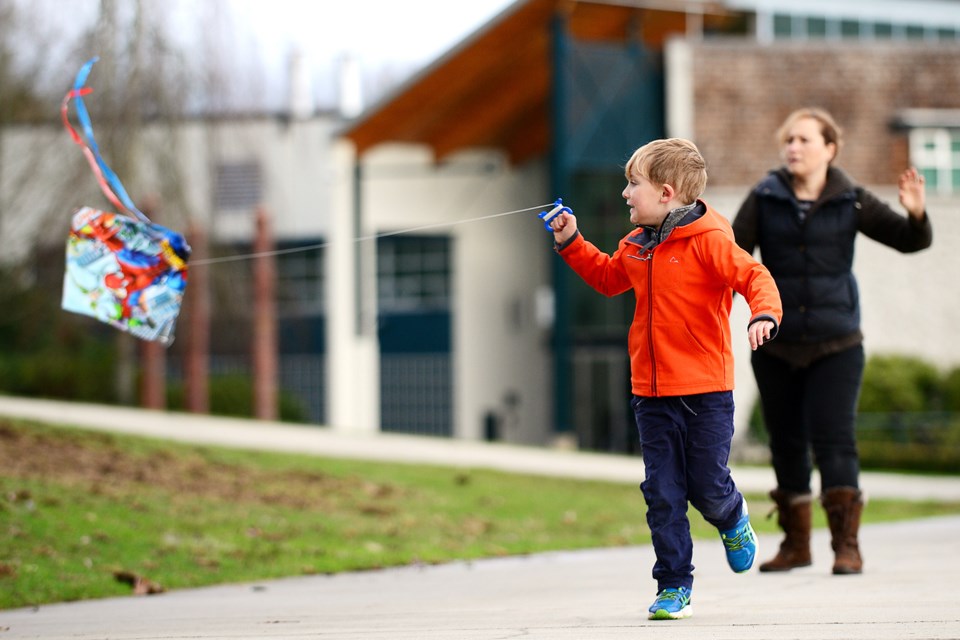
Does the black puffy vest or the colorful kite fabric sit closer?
the black puffy vest

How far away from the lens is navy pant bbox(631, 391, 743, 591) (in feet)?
17.1

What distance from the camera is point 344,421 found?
29156mm

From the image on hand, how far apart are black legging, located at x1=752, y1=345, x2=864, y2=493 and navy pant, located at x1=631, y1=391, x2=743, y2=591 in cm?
155

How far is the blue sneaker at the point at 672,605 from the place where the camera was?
5035 mm

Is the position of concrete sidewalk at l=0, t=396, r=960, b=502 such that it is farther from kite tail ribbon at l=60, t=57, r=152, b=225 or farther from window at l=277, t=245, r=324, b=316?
window at l=277, t=245, r=324, b=316

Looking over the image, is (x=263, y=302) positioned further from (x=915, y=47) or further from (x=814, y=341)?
(x=814, y=341)

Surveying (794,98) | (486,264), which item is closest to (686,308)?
(794,98)

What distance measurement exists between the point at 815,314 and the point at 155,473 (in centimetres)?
617

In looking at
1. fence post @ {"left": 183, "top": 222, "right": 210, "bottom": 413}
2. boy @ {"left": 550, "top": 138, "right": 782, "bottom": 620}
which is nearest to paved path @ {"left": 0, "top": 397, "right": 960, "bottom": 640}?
boy @ {"left": 550, "top": 138, "right": 782, "bottom": 620}

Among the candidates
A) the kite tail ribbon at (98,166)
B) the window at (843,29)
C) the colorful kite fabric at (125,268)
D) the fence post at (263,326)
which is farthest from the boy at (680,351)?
the window at (843,29)

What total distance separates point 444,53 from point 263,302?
515 centimetres

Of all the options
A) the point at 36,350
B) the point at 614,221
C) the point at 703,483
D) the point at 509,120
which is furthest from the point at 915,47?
the point at 703,483

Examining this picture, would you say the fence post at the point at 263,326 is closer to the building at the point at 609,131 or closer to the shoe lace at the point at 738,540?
the building at the point at 609,131

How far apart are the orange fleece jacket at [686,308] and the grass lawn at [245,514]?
9.72 feet
